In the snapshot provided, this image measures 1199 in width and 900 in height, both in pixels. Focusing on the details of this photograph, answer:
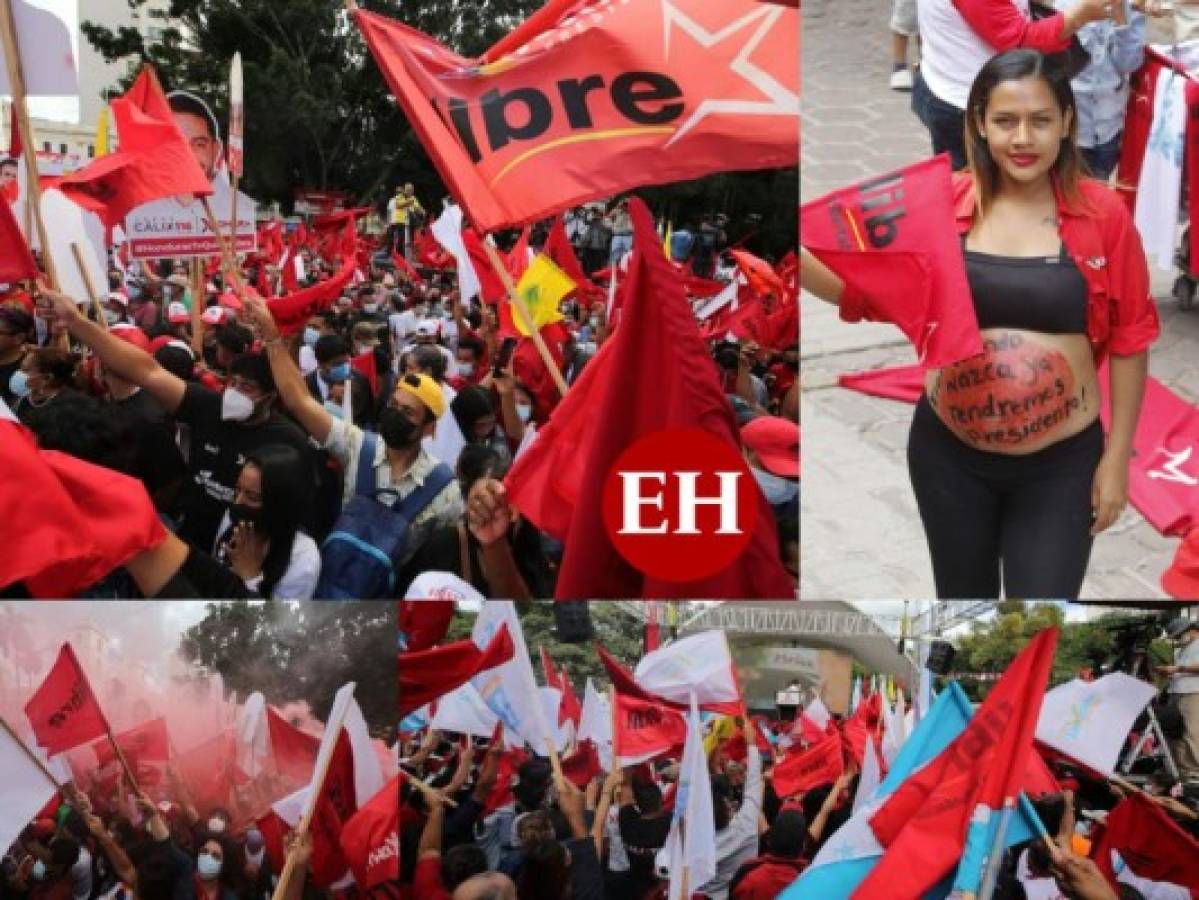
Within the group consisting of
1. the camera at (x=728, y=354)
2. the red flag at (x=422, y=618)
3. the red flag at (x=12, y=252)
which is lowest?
the red flag at (x=422, y=618)

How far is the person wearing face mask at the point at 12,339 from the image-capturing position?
4184 mm

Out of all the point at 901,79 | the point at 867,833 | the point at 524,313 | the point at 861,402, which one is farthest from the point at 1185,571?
the point at 524,313

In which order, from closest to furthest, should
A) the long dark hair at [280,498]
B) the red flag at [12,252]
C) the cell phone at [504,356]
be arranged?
the red flag at [12,252], the long dark hair at [280,498], the cell phone at [504,356]

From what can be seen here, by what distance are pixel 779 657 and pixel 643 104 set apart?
1.45 meters

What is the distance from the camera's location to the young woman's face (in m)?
3.77

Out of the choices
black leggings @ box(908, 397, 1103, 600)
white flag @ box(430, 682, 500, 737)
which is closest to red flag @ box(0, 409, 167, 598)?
white flag @ box(430, 682, 500, 737)

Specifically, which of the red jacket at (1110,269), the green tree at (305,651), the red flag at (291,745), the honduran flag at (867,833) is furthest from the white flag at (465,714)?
the red jacket at (1110,269)

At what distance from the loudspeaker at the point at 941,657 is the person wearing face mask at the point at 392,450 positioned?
127 cm

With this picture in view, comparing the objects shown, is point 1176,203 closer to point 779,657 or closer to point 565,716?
point 779,657

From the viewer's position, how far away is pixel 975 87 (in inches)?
150

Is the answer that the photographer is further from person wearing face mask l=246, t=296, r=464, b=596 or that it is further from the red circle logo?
person wearing face mask l=246, t=296, r=464, b=596

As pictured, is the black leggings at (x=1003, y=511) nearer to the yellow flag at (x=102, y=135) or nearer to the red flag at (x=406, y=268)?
the red flag at (x=406, y=268)

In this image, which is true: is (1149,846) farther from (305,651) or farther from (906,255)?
(305,651)

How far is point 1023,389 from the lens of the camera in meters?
3.80
